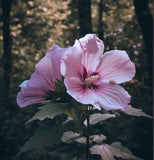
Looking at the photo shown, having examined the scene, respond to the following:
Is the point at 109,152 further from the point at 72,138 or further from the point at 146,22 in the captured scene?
the point at 146,22

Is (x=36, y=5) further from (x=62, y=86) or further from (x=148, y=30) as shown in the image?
(x=62, y=86)

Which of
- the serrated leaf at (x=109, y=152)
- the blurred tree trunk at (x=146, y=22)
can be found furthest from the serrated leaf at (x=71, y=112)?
the blurred tree trunk at (x=146, y=22)

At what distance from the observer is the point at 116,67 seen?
0.80m

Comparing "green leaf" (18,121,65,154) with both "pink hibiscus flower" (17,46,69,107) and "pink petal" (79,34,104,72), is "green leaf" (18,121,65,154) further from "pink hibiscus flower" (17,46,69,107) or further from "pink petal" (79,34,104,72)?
"pink petal" (79,34,104,72)

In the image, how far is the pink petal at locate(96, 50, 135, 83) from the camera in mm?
776

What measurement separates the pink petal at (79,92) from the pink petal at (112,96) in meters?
0.03

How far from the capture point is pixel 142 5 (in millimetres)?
3959

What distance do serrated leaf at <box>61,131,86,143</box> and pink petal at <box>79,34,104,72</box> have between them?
381mm

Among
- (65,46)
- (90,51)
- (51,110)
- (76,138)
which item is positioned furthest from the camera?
(65,46)

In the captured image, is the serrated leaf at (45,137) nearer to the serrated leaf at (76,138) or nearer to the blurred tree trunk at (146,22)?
the serrated leaf at (76,138)

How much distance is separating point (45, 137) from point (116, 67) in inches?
15.4

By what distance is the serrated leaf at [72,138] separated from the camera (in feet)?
3.25

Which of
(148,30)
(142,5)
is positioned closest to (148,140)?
(148,30)

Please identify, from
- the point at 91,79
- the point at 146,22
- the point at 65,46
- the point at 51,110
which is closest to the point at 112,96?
the point at 91,79
